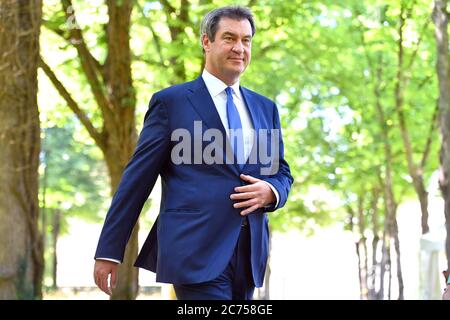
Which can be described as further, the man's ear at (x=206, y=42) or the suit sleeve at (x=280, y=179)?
the man's ear at (x=206, y=42)

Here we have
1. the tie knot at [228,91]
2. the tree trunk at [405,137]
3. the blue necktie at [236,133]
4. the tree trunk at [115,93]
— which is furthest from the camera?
the tree trunk at [405,137]

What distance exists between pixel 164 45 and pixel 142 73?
6.97 metres

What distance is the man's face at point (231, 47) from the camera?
170 inches

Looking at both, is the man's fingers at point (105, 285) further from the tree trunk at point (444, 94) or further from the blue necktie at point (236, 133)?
the tree trunk at point (444, 94)

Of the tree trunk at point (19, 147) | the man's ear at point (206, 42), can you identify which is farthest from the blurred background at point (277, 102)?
the man's ear at point (206, 42)

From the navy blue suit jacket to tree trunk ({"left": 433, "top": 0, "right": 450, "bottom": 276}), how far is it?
7999 millimetres

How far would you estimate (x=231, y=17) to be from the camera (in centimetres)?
436

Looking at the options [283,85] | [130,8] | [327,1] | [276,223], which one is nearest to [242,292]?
[130,8]

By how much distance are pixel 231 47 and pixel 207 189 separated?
0.65m

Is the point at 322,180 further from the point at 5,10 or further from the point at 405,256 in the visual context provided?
the point at 405,256

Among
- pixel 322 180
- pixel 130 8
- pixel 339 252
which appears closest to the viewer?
pixel 130 8

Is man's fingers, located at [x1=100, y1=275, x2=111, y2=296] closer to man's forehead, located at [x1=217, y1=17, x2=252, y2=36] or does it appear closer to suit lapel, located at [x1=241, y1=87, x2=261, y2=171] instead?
suit lapel, located at [x1=241, y1=87, x2=261, y2=171]

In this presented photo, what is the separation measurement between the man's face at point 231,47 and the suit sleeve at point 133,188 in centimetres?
37
